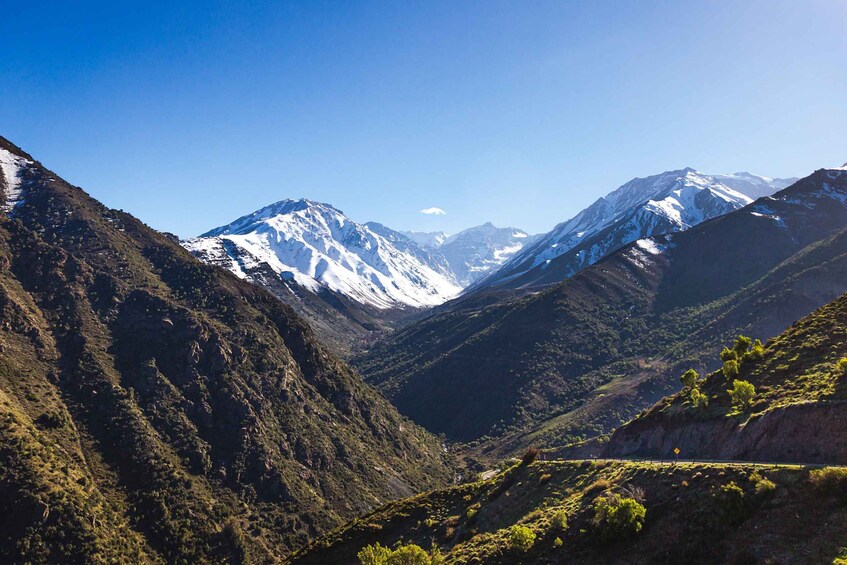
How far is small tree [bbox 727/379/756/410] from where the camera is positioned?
4147 cm

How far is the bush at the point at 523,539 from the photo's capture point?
3653 centimetres

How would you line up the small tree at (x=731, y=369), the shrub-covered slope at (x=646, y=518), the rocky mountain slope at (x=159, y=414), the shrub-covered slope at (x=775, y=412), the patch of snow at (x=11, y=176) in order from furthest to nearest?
the patch of snow at (x=11, y=176) < the rocky mountain slope at (x=159, y=414) < the small tree at (x=731, y=369) < the shrub-covered slope at (x=775, y=412) < the shrub-covered slope at (x=646, y=518)

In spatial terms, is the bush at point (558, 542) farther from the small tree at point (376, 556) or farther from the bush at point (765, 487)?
the bush at point (765, 487)

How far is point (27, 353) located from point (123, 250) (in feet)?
189

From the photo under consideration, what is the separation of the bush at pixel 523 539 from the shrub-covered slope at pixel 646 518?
2.6 inches

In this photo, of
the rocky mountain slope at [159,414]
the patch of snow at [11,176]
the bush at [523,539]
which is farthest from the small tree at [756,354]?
the patch of snow at [11,176]

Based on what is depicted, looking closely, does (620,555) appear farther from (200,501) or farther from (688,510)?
(200,501)

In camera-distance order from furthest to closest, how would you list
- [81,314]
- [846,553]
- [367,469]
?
[367,469]
[81,314]
[846,553]

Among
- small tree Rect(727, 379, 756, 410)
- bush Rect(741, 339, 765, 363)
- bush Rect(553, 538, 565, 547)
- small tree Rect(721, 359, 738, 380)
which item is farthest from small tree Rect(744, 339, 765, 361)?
bush Rect(553, 538, 565, 547)

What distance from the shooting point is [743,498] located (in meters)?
28.8

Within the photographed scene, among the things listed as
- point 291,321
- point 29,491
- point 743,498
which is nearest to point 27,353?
point 29,491

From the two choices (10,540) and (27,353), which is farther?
(27,353)

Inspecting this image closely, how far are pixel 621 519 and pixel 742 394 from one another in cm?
1798

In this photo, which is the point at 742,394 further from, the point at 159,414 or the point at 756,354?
the point at 159,414
